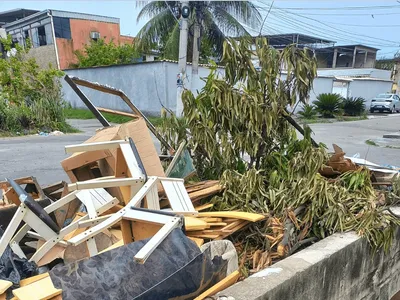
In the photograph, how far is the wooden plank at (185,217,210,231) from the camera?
224cm

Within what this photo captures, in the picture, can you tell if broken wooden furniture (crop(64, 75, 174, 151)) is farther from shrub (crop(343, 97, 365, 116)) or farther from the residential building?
the residential building

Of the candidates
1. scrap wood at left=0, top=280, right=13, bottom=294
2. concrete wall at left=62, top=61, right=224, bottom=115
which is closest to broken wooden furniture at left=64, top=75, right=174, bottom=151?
scrap wood at left=0, top=280, right=13, bottom=294

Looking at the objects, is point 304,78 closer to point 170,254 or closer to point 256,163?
point 256,163

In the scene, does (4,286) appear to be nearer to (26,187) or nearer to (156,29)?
(26,187)

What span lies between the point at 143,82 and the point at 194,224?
1463 cm

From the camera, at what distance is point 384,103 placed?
24.3 metres

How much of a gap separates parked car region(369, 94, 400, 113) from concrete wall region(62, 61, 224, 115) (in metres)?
15.6

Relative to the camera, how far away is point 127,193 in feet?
7.72

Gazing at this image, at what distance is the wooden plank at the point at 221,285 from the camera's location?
1.66 metres

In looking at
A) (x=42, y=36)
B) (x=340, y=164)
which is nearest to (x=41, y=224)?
(x=340, y=164)

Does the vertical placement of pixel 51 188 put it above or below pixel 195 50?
below

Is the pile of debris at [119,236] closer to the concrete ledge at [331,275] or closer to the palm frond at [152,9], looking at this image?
the concrete ledge at [331,275]

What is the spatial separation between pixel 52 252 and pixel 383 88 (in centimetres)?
3160

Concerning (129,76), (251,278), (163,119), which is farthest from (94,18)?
(251,278)
